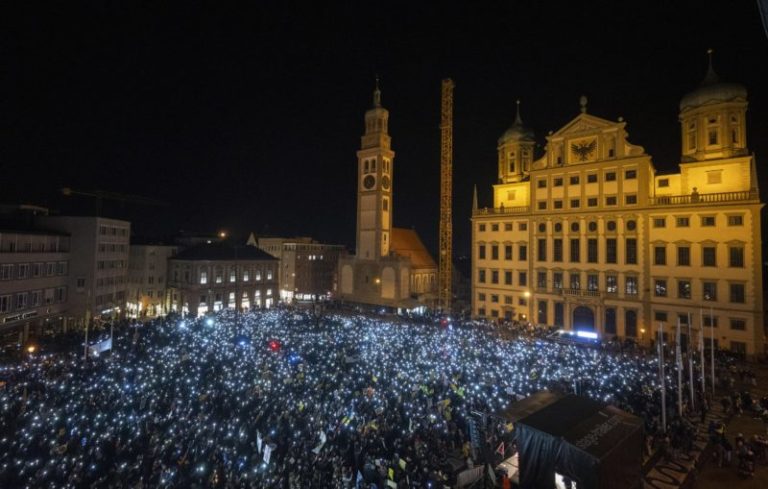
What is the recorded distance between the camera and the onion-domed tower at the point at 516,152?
47.3 m

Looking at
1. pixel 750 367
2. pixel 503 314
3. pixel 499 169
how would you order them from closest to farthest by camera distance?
1. pixel 750 367
2. pixel 503 314
3. pixel 499 169

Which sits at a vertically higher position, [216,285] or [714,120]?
[714,120]

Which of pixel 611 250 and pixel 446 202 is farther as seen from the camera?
pixel 446 202

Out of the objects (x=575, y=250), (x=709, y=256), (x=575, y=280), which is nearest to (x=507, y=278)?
(x=575, y=280)

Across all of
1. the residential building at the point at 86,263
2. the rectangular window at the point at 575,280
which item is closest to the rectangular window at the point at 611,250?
the rectangular window at the point at 575,280

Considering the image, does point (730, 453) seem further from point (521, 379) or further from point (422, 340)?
point (422, 340)

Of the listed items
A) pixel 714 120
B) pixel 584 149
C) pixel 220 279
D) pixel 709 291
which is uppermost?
pixel 714 120

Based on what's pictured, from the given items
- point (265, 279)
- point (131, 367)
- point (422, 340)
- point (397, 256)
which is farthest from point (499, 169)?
point (131, 367)

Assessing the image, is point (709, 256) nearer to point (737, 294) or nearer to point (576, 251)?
point (737, 294)

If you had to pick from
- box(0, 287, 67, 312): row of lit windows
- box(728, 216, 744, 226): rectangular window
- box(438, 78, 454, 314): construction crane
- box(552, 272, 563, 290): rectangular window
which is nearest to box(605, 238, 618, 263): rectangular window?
box(552, 272, 563, 290): rectangular window

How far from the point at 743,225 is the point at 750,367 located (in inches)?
450

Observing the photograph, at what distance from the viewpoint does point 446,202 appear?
5969cm

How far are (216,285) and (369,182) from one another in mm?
26319

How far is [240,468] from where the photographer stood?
11703 mm
